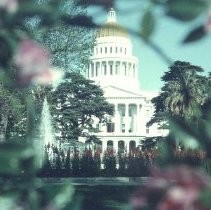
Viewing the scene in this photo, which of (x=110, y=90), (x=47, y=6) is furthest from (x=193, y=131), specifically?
(x=110, y=90)

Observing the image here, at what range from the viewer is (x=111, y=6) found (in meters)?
0.68

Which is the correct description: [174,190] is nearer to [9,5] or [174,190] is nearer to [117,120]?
[9,5]

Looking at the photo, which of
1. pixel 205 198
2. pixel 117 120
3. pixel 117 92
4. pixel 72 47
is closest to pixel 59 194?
pixel 205 198

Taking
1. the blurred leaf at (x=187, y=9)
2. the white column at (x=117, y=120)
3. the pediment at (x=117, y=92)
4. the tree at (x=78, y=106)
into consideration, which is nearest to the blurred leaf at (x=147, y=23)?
the blurred leaf at (x=187, y=9)

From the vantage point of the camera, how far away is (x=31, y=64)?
0.60 m

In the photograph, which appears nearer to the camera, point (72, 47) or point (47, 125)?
point (72, 47)

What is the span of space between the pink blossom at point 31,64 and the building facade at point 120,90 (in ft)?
212

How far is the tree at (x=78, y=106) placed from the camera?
48.0m

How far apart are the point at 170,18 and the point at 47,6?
0.15 m

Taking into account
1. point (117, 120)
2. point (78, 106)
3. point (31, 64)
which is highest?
point (117, 120)

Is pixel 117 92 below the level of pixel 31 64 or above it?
above

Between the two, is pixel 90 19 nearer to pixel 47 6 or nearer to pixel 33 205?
pixel 47 6

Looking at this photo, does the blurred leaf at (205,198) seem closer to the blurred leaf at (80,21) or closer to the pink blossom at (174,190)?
the pink blossom at (174,190)

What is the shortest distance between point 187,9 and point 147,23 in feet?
0.26
